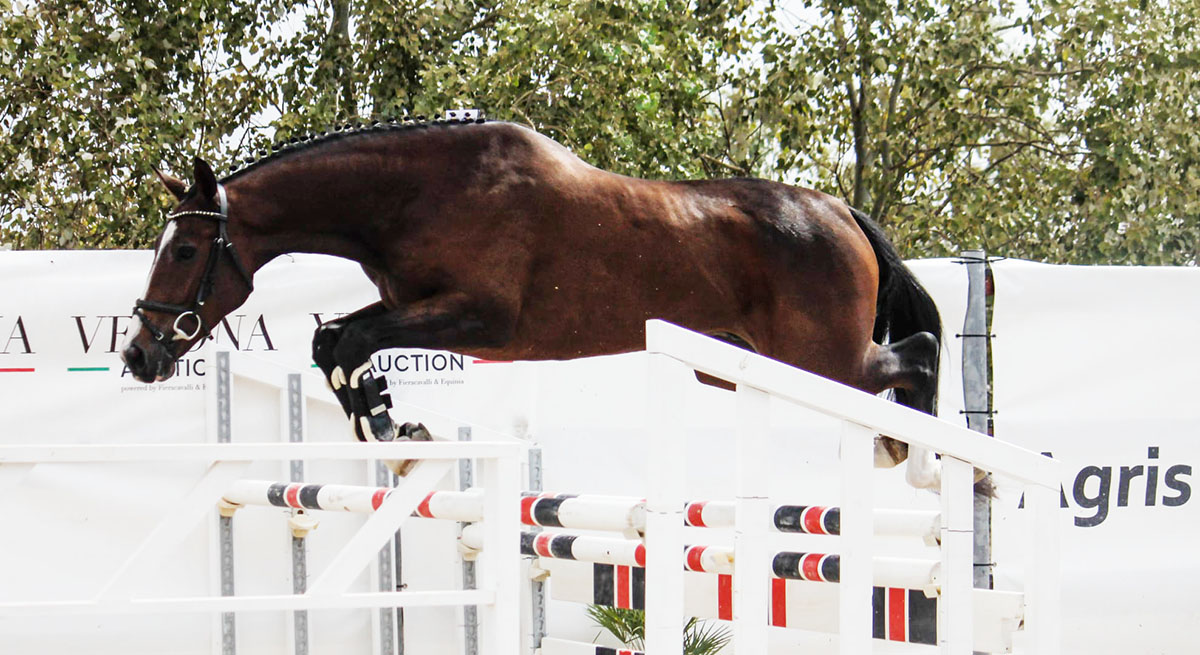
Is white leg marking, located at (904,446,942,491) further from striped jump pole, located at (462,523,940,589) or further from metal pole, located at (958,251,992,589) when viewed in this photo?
metal pole, located at (958,251,992,589)

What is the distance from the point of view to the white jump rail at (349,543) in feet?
7.32

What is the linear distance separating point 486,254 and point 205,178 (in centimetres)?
71

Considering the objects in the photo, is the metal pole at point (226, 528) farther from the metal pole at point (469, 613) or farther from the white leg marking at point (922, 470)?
the white leg marking at point (922, 470)

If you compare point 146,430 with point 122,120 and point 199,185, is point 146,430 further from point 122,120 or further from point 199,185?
point 122,120

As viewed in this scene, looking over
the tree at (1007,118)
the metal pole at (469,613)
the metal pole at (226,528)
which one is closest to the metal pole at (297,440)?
the metal pole at (226,528)

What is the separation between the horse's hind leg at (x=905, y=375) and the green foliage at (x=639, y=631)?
1.48 meters

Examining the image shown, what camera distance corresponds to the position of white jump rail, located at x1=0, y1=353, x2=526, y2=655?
2.23 meters

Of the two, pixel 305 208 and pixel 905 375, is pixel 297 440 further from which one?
pixel 905 375

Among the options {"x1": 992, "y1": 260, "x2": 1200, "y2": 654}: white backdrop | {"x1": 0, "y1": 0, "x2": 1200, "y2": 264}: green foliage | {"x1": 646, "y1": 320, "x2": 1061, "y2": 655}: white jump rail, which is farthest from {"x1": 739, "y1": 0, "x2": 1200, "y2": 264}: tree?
{"x1": 646, "y1": 320, "x2": 1061, "y2": 655}: white jump rail

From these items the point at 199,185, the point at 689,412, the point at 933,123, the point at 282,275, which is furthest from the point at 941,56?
the point at 199,185

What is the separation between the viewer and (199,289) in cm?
310

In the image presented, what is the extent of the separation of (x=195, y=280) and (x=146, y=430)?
1.79 meters

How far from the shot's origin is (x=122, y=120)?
295 inches

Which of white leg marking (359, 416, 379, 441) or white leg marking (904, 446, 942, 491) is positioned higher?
white leg marking (359, 416, 379, 441)
